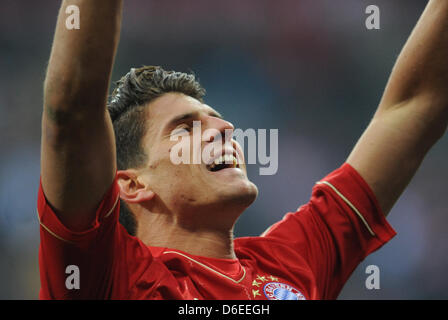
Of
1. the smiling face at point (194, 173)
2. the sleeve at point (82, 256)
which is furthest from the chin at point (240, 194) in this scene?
the sleeve at point (82, 256)

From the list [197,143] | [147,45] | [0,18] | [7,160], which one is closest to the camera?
[197,143]

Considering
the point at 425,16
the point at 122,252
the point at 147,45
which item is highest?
the point at 147,45

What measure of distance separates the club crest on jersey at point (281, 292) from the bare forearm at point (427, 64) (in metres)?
0.74

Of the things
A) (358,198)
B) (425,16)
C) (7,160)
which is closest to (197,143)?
(358,198)

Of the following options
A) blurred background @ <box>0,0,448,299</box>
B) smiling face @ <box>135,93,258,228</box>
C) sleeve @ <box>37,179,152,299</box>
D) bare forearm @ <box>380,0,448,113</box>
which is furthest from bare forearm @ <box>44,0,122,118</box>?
blurred background @ <box>0,0,448,299</box>

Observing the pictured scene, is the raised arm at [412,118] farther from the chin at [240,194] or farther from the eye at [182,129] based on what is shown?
the eye at [182,129]

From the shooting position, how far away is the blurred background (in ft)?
13.0

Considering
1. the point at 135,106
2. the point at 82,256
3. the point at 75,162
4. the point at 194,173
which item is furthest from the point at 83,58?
the point at 135,106

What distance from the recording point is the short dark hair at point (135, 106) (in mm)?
1930

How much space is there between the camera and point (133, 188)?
1887 mm

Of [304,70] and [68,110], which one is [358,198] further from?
[304,70]

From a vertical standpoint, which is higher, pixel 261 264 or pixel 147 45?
pixel 147 45

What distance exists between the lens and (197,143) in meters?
1.80
